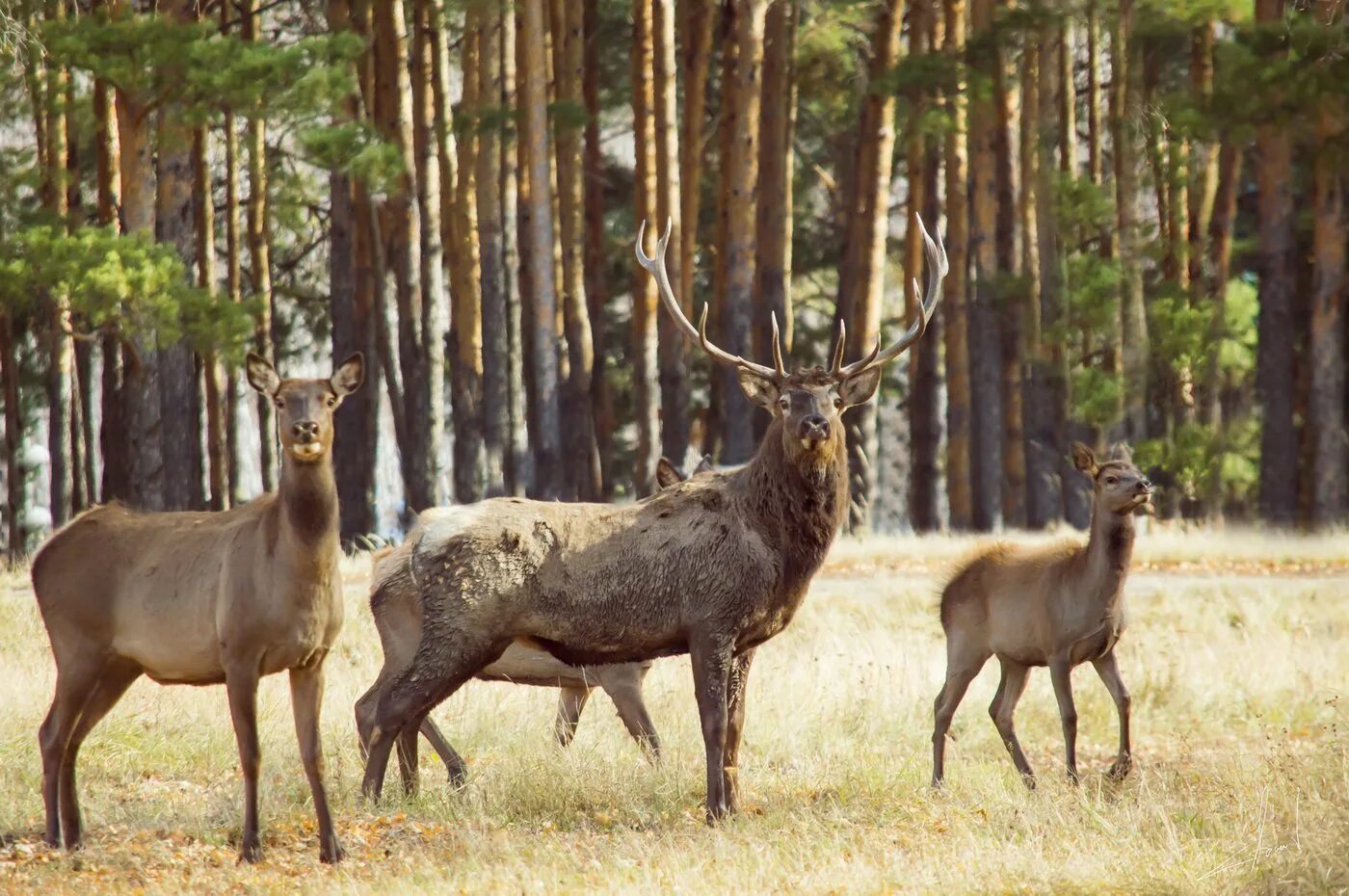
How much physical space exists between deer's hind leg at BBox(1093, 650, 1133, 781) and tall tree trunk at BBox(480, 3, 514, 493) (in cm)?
1476

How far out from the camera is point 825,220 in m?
35.8

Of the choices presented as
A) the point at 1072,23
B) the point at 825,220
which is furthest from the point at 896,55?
the point at 825,220

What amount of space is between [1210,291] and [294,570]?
22.1m

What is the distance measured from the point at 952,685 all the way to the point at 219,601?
15.7 feet

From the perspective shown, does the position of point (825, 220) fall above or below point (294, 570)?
above

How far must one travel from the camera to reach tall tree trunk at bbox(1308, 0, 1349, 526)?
896 inches

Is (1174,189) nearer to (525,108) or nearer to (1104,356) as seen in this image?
(1104,356)

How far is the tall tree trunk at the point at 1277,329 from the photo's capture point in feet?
75.3

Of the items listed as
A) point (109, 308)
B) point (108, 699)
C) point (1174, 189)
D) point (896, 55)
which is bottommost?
point (108, 699)

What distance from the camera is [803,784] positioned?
31.4 ft

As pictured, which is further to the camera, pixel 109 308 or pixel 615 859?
pixel 109 308

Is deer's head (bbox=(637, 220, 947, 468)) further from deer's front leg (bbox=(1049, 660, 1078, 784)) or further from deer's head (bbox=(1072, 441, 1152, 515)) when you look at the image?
deer's front leg (bbox=(1049, 660, 1078, 784))

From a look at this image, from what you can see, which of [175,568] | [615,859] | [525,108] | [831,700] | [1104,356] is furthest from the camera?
[1104,356]

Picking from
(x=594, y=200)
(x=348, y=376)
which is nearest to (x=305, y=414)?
(x=348, y=376)
